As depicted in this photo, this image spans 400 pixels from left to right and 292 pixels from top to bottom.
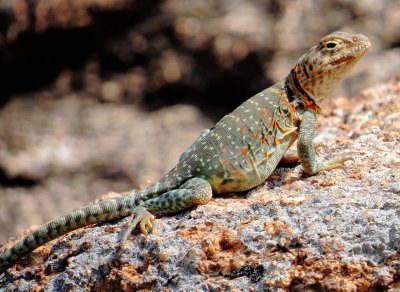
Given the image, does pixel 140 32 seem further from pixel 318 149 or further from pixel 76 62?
pixel 318 149

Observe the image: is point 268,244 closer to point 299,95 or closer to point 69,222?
point 69,222

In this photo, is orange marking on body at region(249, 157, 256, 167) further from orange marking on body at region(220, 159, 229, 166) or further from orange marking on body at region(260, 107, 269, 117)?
orange marking on body at region(260, 107, 269, 117)

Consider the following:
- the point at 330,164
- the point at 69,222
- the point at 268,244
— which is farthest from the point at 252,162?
the point at 69,222

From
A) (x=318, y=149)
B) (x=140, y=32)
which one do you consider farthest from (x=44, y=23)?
(x=318, y=149)

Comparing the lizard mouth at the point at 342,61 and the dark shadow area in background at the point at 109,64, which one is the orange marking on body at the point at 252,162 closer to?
the lizard mouth at the point at 342,61

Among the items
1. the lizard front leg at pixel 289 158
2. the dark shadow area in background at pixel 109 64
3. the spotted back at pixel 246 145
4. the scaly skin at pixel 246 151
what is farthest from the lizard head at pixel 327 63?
the dark shadow area in background at pixel 109 64

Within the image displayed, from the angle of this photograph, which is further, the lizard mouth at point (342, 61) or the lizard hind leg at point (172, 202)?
the lizard mouth at point (342, 61)
